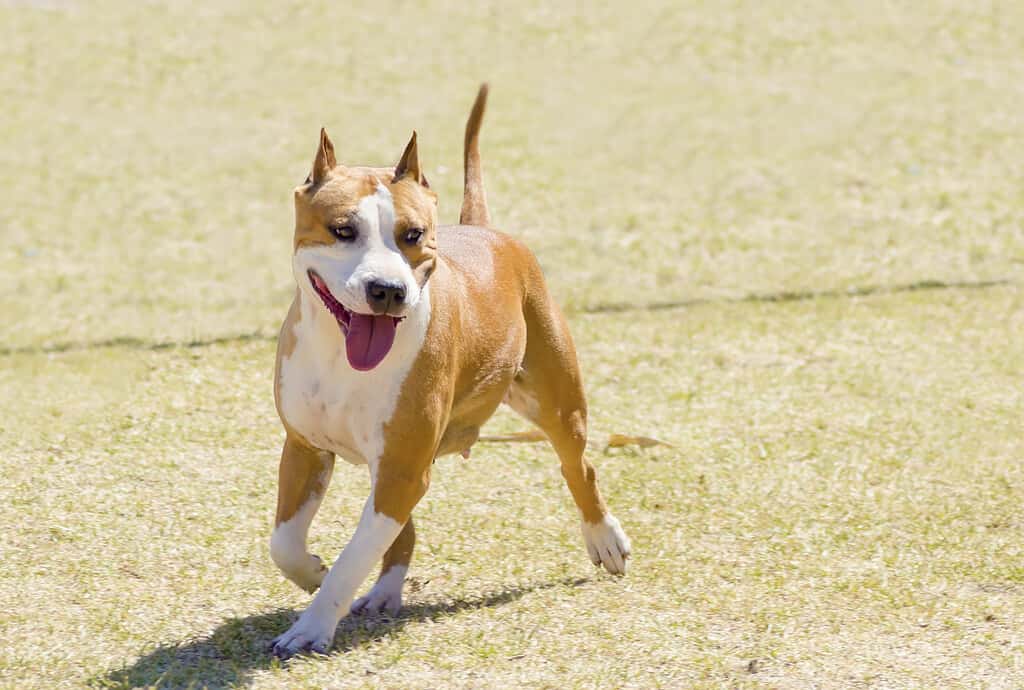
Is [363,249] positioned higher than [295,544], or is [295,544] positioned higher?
[363,249]

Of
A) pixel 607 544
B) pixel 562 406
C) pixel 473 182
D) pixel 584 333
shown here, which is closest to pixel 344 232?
pixel 562 406

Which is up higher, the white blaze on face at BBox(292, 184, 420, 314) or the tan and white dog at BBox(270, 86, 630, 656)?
the white blaze on face at BBox(292, 184, 420, 314)

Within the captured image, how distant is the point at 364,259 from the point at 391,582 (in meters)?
1.29

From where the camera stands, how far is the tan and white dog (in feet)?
14.1

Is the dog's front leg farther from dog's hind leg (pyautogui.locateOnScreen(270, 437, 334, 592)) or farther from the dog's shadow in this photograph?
dog's hind leg (pyautogui.locateOnScreen(270, 437, 334, 592))

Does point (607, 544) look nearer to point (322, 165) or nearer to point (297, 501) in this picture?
point (297, 501)

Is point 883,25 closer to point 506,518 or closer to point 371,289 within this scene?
point 506,518

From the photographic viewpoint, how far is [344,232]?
169 inches

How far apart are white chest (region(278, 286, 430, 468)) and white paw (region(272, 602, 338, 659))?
1.48 ft

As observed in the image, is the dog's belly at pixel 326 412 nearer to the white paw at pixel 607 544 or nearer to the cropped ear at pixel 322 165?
the cropped ear at pixel 322 165

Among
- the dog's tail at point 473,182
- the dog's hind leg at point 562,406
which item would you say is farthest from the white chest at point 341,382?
the dog's tail at point 473,182

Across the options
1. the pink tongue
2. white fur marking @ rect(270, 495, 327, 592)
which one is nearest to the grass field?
white fur marking @ rect(270, 495, 327, 592)

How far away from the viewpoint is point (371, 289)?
4199mm

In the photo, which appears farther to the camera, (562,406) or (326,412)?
(562,406)
